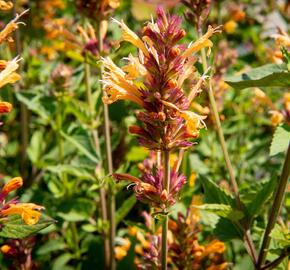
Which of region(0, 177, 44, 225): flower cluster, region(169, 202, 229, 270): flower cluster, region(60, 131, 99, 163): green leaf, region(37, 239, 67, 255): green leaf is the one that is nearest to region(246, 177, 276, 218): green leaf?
region(169, 202, 229, 270): flower cluster

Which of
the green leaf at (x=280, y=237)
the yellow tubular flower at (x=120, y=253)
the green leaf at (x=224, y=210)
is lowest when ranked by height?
the yellow tubular flower at (x=120, y=253)

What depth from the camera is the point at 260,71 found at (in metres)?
1.41

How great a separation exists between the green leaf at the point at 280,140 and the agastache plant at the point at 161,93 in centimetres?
24

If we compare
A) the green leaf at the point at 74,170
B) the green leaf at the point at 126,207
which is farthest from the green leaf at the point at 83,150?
the green leaf at the point at 126,207

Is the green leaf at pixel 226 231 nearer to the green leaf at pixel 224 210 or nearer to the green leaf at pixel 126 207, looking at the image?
the green leaf at pixel 224 210

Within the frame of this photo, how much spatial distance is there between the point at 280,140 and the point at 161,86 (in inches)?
14.8

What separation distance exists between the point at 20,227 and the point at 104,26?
973mm

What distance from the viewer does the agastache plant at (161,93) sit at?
1.13 m

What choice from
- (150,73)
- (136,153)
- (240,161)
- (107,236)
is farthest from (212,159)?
(150,73)

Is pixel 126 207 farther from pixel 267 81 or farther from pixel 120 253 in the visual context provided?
pixel 267 81

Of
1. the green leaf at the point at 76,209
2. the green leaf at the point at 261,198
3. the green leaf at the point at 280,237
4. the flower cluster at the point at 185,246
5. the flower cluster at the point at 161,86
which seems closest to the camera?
the flower cluster at the point at 161,86

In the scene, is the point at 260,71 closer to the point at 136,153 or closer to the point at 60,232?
the point at 136,153

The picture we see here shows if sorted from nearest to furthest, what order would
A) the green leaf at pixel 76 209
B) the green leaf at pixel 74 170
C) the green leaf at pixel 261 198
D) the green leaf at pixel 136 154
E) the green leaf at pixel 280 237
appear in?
1. the green leaf at pixel 280 237
2. the green leaf at pixel 261 198
3. the green leaf at pixel 74 170
4. the green leaf at pixel 76 209
5. the green leaf at pixel 136 154

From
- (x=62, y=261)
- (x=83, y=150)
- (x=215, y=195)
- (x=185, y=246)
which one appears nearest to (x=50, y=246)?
(x=62, y=261)
